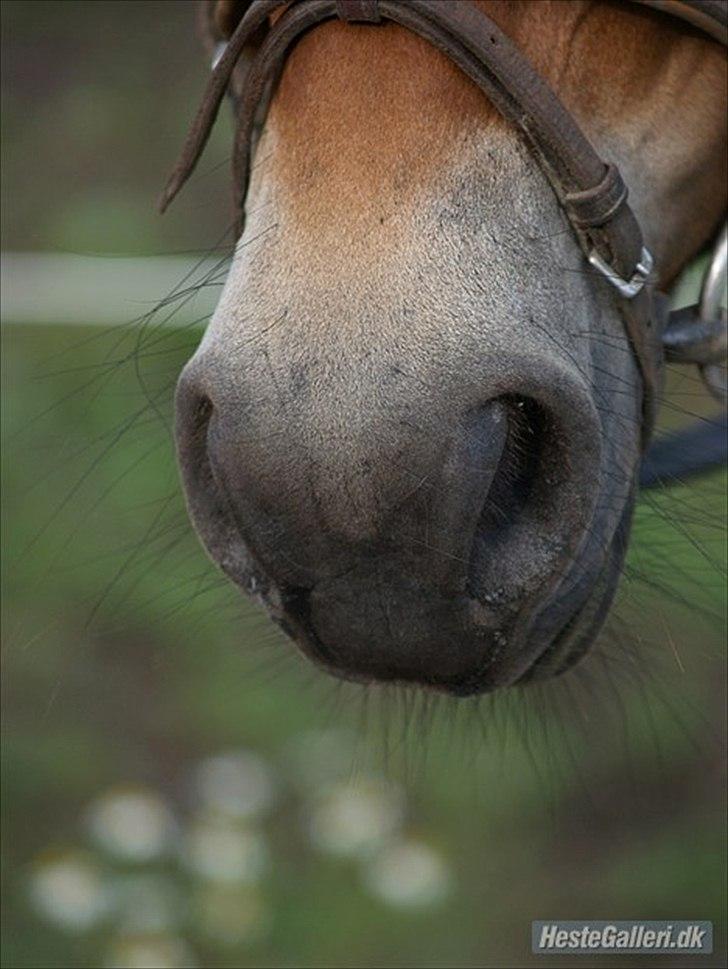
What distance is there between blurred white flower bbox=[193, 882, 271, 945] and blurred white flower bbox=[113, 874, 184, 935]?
0.04 metres

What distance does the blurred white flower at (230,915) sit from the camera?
227 cm

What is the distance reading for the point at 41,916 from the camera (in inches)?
89.1

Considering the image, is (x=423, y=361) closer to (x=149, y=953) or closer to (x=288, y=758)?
(x=149, y=953)

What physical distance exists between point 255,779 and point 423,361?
1.58 metres

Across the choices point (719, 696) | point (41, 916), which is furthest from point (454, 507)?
point (719, 696)

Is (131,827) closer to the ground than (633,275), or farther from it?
closer to the ground

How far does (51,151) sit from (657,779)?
7.16ft

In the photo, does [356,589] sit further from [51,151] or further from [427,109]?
[51,151]

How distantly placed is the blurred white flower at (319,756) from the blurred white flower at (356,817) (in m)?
0.03

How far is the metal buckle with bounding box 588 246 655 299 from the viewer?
3.68 ft

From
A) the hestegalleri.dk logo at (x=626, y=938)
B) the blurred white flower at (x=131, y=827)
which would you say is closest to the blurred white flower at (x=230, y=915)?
the blurred white flower at (x=131, y=827)

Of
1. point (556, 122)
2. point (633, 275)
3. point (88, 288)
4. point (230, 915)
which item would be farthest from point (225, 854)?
point (556, 122)

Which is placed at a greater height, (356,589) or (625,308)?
(625,308)

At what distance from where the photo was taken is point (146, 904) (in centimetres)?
225
